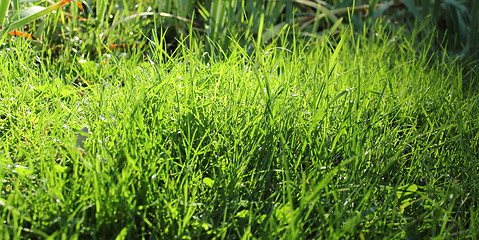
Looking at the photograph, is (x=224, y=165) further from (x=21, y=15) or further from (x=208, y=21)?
(x=208, y=21)

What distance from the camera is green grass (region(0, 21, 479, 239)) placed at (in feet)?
3.99

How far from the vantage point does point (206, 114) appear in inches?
65.3

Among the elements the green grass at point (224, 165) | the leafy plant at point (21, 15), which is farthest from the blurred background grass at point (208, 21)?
the green grass at point (224, 165)

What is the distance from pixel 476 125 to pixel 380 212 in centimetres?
68

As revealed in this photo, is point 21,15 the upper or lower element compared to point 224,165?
upper

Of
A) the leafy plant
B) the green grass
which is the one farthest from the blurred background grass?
the green grass

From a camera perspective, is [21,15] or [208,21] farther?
→ [208,21]

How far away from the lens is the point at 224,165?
1.45 meters

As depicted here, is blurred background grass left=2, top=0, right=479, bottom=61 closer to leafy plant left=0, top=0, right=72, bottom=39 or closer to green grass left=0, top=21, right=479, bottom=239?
leafy plant left=0, top=0, right=72, bottom=39

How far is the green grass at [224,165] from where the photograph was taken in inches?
47.9

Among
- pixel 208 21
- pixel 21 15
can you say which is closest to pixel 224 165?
pixel 21 15

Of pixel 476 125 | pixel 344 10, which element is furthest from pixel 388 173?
pixel 344 10

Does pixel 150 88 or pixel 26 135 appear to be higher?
pixel 150 88

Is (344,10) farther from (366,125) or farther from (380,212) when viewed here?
(380,212)
